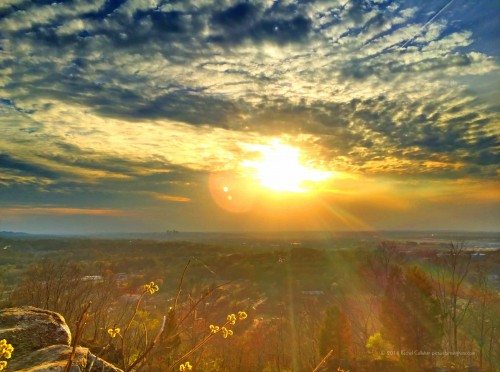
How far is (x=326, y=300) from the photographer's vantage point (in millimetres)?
63938

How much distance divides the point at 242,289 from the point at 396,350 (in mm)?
54496

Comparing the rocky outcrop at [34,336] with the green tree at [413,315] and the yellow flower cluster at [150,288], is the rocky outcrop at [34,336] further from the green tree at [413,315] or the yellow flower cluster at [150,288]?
the green tree at [413,315]

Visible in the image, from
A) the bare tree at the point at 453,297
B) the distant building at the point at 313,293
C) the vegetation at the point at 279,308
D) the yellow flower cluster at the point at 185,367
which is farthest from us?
the distant building at the point at 313,293

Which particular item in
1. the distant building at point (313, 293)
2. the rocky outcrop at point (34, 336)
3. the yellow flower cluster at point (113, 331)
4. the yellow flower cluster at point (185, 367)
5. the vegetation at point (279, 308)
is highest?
the yellow flower cluster at point (113, 331)

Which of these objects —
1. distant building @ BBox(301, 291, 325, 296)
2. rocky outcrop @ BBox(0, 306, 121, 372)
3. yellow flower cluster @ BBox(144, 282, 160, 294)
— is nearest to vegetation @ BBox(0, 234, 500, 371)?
yellow flower cluster @ BBox(144, 282, 160, 294)

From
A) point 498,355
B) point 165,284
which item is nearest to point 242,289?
point 165,284

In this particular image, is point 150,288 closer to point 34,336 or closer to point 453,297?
point 34,336

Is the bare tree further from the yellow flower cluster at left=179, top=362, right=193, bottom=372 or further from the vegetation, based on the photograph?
the yellow flower cluster at left=179, top=362, right=193, bottom=372

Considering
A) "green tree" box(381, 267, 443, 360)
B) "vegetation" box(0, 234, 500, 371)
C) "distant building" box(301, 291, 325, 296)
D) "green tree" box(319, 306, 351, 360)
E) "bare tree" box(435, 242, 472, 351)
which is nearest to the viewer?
"vegetation" box(0, 234, 500, 371)

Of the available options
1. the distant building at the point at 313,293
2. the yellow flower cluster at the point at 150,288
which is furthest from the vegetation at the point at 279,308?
the distant building at the point at 313,293

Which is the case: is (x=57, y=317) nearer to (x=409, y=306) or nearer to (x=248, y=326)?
(x=409, y=306)

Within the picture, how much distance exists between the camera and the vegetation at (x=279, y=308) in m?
9.46

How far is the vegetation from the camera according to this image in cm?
946

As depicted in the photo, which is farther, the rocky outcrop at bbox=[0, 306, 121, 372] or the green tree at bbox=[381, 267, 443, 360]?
the green tree at bbox=[381, 267, 443, 360]
